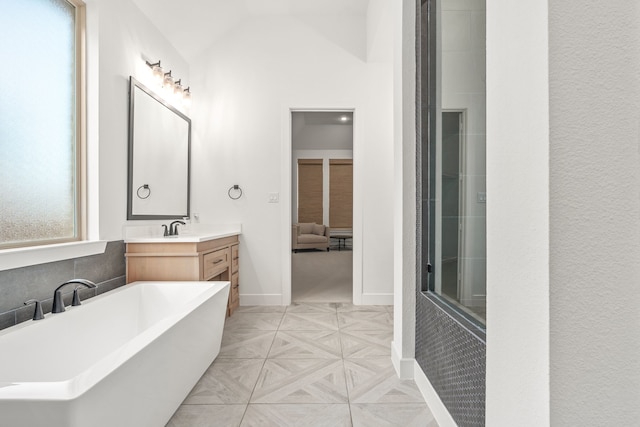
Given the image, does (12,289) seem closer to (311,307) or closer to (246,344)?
(246,344)

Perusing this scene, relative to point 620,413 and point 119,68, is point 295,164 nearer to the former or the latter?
point 119,68

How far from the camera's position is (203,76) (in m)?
3.56

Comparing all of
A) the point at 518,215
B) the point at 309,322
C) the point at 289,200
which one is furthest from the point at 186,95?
the point at 518,215

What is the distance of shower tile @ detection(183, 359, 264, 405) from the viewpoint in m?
1.77

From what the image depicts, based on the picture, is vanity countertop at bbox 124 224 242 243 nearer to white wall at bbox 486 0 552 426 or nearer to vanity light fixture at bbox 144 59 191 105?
vanity light fixture at bbox 144 59 191 105

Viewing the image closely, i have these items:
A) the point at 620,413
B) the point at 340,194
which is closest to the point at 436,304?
the point at 620,413

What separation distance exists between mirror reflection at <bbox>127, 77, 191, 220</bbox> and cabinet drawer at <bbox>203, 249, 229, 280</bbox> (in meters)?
0.59

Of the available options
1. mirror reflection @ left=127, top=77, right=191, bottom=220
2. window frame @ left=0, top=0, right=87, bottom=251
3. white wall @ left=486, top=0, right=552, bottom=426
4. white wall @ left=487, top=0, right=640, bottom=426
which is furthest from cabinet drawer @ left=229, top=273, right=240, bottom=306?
white wall @ left=487, top=0, right=640, bottom=426

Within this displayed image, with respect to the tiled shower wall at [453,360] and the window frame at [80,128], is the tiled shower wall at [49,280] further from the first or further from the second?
the tiled shower wall at [453,360]

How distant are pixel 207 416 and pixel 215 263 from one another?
1443mm

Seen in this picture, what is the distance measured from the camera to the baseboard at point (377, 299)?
357cm

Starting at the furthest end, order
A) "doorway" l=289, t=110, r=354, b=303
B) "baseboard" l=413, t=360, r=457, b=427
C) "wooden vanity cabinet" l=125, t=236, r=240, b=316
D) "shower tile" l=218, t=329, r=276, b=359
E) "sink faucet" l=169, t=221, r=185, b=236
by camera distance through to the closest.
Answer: "doorway" l=289, t=110, r=354, b=303
"sink faucet" l=169, t=221, r=185, b=236
"wooden vanity cabinet" l=125, t=236, r=240, b=316
"shower tile" l=218, t=329, r=276, b=359
"baseboard" l=413, t=360, r=457, b=427

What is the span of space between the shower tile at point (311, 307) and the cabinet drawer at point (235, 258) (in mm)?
681

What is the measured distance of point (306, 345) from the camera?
2.50 meters
